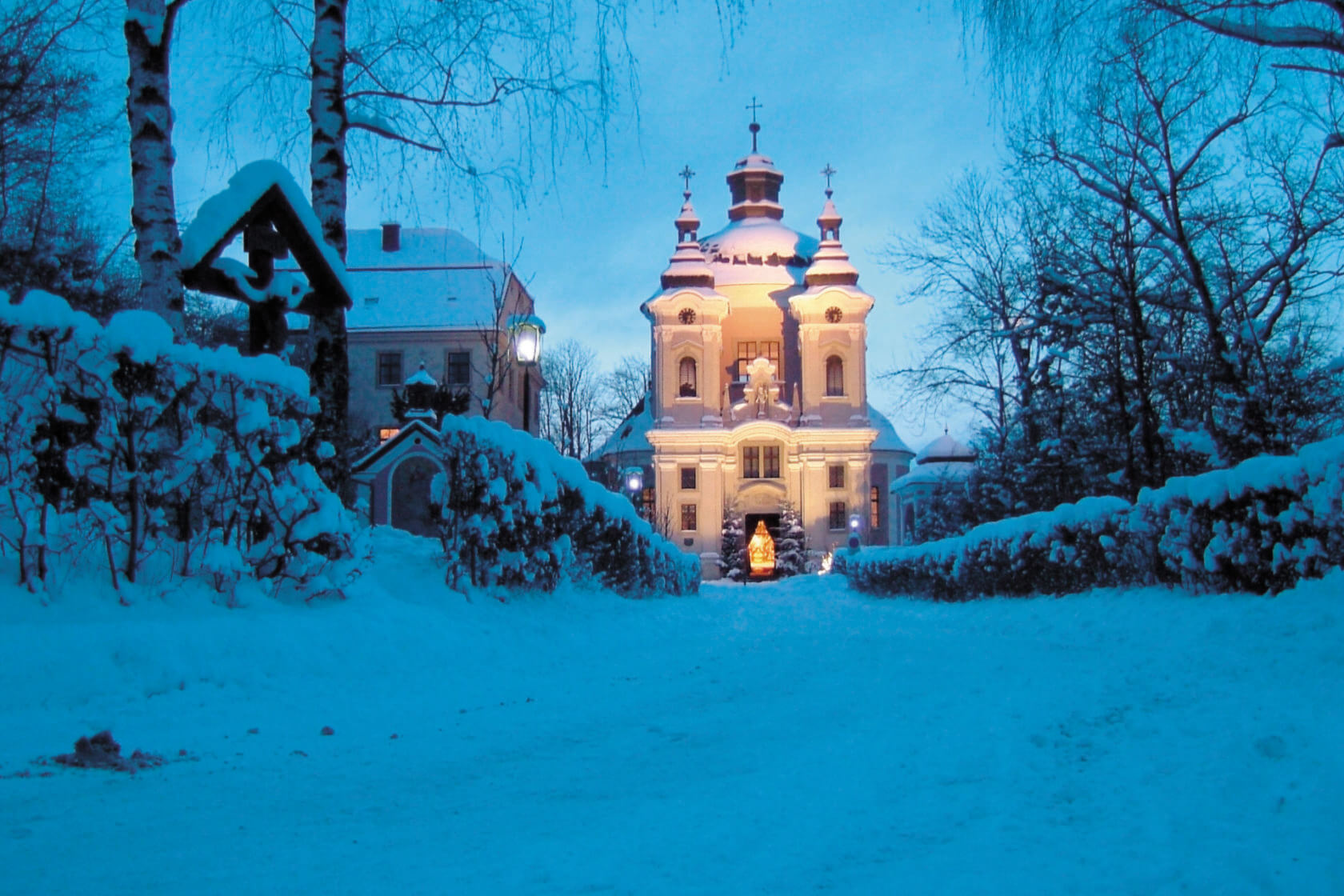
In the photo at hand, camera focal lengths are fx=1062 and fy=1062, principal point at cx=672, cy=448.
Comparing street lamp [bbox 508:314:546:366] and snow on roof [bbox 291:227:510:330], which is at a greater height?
snow on roof [bbox 291:227:510:330]

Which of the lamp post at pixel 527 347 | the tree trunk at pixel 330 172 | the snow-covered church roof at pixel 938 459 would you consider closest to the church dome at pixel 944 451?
the snow-covered church roof at pixel 938 459

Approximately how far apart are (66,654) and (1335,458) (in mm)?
7635

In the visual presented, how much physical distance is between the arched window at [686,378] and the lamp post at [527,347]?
34.8 metres

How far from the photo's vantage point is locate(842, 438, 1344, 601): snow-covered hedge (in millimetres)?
7527

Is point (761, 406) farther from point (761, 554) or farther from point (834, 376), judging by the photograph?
point (761, 554)

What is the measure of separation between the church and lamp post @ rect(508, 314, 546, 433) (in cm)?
3239

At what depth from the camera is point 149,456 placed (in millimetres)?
5762

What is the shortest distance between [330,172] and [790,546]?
39701 mm

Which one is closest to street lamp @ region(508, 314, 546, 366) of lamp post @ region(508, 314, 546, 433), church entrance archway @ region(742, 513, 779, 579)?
lamp post @ region(508, 314, 546, 433)

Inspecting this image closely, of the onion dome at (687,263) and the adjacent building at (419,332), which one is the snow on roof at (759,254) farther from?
the adjacent building at (419,332)

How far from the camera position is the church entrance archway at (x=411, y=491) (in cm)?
2277

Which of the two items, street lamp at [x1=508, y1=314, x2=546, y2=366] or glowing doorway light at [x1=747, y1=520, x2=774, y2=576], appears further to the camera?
glowing doorway light at [x1=747, y1=520, x2=774, y2=576]

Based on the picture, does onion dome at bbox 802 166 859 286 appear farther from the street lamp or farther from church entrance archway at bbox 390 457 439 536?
the street lamp

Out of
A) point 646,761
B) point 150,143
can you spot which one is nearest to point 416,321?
point 150,143
